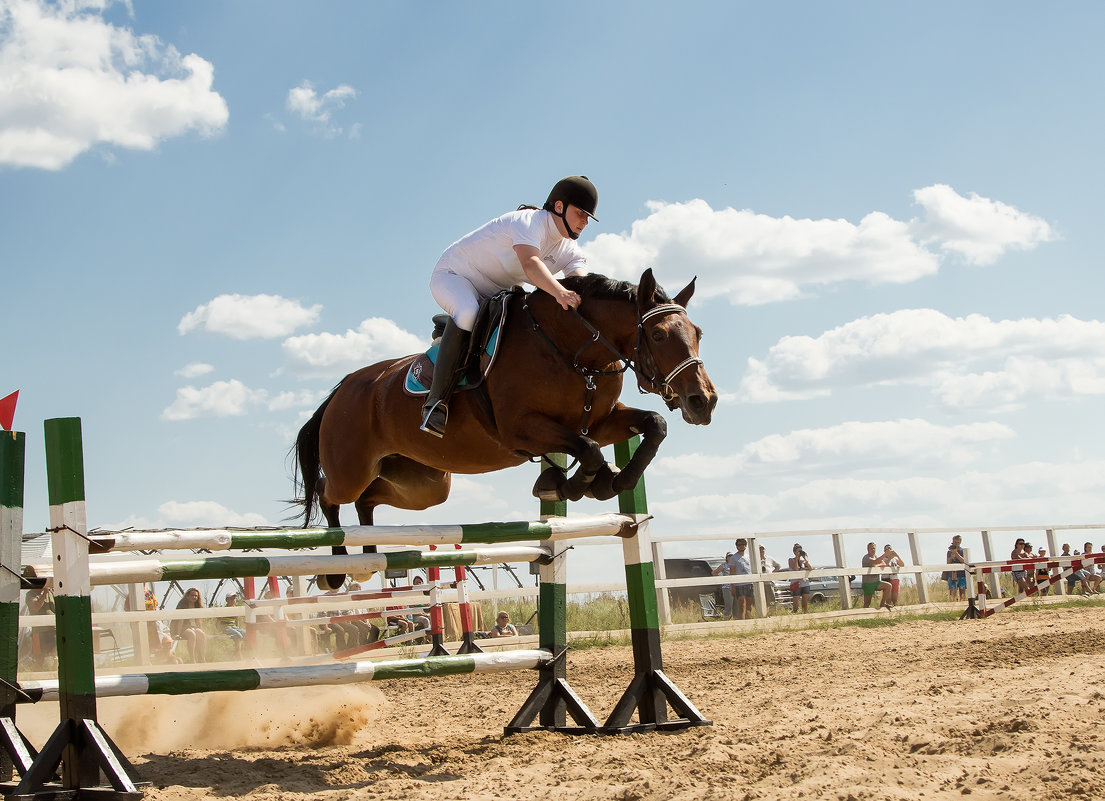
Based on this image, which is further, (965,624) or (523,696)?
(965,624)

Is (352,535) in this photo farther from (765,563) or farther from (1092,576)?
(1092,576)

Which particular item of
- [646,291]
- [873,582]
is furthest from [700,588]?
[646,291]

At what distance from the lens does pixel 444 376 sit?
479cm

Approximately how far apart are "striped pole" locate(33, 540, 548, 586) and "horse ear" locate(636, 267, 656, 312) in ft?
4.22

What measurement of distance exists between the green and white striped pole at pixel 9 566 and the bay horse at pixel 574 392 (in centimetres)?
172

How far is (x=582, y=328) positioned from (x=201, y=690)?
225 centimetres

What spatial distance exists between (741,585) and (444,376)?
9.63 metres

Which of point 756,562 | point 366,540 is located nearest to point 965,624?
point 756,562

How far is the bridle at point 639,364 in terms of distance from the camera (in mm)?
4297

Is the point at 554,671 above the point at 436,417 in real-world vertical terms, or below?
below

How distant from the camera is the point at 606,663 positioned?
7.93 metres

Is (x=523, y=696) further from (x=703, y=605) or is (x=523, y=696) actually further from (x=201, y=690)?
(x=703, y=605)

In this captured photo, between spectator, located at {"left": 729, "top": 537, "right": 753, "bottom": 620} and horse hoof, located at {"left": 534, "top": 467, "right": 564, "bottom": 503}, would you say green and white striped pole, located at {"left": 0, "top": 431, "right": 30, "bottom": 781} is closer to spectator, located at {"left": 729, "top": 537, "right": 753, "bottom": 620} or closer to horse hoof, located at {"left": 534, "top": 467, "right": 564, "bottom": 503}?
horse hoof, located at {"left": 534, "top": 467, "right": 564, "bottom": 503}

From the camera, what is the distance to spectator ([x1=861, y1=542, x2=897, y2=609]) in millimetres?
14195
